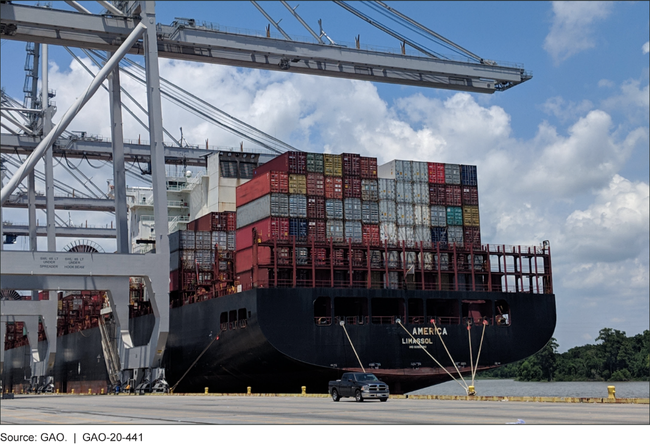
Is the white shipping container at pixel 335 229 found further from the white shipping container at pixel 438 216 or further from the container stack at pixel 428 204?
the white shipping container at pixel 438 216

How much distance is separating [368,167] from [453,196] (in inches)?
190

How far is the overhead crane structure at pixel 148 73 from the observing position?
1256 inches

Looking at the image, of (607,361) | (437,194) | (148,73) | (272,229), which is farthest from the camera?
(607,361)

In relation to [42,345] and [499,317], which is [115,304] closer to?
[499,317]

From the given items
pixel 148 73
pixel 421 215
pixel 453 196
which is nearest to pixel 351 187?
pixel 421 215

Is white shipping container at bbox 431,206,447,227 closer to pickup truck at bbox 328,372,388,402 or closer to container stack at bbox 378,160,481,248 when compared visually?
container stack at bbox 378,160,481,248

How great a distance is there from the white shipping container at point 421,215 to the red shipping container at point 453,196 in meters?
1.26

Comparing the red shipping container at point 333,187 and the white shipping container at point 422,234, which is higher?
the red shipping container at point 333,187

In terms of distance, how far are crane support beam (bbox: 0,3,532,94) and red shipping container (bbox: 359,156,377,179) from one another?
13.3 ft

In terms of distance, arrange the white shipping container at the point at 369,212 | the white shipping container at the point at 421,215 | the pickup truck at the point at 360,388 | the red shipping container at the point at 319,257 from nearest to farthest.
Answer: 1. the pickup truck at the point at 360,388
2. the red shipping container at the point at 319,257
3. the white shipping container at the point at 369,212
4. the white shipping container at the point at 421,215

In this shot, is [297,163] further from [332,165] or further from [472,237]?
[472,237]

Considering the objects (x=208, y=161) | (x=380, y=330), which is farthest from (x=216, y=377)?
(x=208, y=161)

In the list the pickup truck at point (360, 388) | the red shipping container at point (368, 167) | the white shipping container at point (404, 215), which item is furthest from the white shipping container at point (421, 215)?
the pickup truck at point (360, 388)

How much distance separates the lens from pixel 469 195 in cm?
4044
